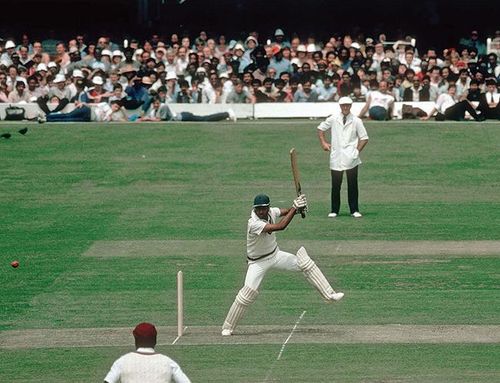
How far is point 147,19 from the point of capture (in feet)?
156

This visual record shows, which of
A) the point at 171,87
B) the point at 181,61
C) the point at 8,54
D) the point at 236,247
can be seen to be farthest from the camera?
the point at 8,54

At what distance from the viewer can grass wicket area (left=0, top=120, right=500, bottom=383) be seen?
17.0m

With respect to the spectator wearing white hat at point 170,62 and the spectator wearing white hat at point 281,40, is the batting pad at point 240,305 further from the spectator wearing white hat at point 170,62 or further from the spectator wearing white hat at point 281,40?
the spectator wearing white hat at point 281,40

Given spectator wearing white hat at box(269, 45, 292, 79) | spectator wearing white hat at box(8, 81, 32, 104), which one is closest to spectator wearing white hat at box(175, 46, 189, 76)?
spectator wearing white hat at box(269, 45, 292, 79)

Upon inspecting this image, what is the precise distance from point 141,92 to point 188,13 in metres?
9.88

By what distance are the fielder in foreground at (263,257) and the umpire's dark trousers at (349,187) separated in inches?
348

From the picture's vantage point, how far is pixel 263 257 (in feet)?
57.5

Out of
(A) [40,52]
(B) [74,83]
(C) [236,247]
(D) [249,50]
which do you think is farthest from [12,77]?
(C) [236,247]

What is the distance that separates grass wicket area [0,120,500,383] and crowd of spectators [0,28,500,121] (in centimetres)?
117

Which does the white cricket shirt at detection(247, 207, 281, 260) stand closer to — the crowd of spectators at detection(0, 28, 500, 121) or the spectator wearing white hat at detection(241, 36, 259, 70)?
the crowd of spectators at detection(0, 28, 500, 121)

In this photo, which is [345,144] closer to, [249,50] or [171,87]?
[171,87]

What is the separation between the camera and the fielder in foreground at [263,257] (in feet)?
56.4

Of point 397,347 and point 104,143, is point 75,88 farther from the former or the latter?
point 397,347

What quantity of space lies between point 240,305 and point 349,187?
32.2 feet
